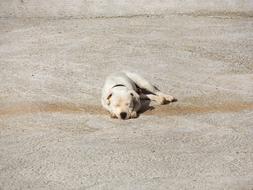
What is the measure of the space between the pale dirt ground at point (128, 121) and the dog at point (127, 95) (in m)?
0.22

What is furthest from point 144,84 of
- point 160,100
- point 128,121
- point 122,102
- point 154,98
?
point 128,121

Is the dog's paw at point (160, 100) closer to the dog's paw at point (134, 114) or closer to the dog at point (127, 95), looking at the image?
the dog at point (127, 95)

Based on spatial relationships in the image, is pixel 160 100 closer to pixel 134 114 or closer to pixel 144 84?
pixel 144 84

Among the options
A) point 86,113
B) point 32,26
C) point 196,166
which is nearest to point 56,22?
point 32,26

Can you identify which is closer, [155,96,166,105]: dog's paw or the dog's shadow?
the dog's shadow

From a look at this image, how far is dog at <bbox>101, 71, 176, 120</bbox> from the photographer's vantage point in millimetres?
12453

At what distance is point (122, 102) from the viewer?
489 inches

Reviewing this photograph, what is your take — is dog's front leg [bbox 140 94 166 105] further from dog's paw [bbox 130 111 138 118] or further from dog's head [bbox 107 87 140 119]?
dog's paw [bbox 130 111 138 118]

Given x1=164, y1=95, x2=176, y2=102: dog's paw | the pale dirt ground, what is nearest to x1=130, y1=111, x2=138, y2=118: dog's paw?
the pale dirt ground

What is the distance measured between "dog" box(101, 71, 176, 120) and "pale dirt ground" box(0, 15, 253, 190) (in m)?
0.22

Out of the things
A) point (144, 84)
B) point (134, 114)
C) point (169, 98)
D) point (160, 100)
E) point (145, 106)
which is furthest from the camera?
point (144, 84)

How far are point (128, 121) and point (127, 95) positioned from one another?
52 cm

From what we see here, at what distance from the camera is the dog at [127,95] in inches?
490

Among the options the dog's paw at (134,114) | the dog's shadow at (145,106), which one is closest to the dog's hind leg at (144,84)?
the dog's shadow at (145,106)
